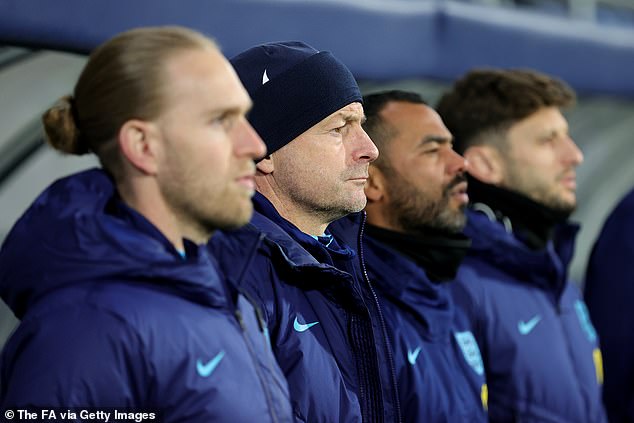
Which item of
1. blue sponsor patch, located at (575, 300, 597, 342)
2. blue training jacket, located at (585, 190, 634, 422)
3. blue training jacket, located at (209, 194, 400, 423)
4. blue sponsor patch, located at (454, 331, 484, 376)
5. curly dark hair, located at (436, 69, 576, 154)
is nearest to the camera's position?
blue training jacket, located at (209, 194, 400, 423)

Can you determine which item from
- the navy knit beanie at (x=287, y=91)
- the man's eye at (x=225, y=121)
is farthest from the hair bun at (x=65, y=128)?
the navy knit beanie at (x=287, y=91)

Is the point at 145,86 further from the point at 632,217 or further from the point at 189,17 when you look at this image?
the point at 632,217

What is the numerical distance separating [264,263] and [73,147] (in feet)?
1.84

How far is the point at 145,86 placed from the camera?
170 centimetres

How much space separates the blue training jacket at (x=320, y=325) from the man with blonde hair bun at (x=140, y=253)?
0.32m

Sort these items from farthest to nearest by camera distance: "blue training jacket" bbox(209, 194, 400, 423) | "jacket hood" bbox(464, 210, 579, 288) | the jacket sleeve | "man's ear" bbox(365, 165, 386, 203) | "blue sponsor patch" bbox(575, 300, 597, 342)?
1. "blue sponsor patch" bbox(575, 300, 597, 342)
2. "jacket hood" bbox(464, 210, 579, 288)
3. "man's ear" bbox(365, 165, 386, 203)
4. "blue training jacket" bbox(209, 194, 400, 423)
5. the jacket sleeve

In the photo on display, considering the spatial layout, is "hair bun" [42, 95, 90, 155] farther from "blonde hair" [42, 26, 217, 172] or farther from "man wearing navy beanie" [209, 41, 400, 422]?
A: "man wearing navy beanie" [209, 41, 400, 422]

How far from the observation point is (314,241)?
2.31 meters

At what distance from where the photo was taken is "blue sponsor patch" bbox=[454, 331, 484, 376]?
2.91 metres

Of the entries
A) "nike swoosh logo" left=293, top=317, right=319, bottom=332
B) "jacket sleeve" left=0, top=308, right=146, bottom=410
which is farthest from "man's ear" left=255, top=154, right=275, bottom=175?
"jacket sleeve" left=0, top=308, right=146, bottom=410

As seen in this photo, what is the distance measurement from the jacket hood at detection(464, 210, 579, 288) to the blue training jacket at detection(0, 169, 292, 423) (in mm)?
1692

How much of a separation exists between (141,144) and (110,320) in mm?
250

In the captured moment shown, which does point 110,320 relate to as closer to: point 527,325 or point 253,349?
point 253,349

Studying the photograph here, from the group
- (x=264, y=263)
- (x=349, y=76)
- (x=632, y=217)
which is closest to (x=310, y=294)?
(x=264, y=263)
